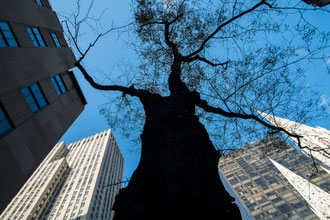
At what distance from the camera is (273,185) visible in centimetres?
5628

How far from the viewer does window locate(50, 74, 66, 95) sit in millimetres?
14852

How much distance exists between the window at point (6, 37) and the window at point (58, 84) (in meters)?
3.94

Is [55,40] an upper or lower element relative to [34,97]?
upper

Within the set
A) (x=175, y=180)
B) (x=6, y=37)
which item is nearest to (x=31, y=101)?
(x=6, y=37)

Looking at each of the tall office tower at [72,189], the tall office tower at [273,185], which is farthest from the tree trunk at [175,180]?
the tall office tower at [72,189]

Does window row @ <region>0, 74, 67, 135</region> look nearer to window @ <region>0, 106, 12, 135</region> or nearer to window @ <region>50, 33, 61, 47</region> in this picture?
window @ <region>0, 106, 12, 135</region>

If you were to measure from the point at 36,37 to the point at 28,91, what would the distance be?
18.6ft

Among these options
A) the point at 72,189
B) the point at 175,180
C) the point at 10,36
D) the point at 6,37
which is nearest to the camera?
the point at 175,180

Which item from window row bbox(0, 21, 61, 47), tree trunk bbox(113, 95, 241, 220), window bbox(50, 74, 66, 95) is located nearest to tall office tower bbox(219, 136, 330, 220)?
window bbox(50, 74, 66, 95)

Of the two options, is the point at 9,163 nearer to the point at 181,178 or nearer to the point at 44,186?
the point at 181,178

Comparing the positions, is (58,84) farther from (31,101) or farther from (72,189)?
(72,189)

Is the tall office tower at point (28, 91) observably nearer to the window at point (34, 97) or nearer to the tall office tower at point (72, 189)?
the window at point (34, 97)

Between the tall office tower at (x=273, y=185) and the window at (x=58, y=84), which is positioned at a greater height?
the window at (x=58, y=84)

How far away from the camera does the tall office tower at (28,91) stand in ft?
29.3
